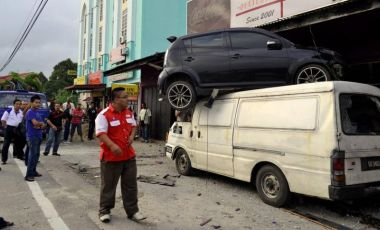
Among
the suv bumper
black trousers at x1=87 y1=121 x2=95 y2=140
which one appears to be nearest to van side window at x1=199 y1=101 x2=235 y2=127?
the suv bumper

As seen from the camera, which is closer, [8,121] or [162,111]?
[8,121]

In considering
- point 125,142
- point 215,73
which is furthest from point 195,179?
point 125,142

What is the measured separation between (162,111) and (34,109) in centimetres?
991

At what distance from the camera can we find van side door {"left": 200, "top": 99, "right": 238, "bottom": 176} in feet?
23.6

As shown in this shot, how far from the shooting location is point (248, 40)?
7969 millimetres

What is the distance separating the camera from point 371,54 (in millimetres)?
9594

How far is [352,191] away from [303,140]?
3.11 feet

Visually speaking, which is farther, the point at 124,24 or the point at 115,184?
the point at 124,24

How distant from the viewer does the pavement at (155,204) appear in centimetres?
525

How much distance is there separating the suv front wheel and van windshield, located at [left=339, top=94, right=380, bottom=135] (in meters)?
3.16

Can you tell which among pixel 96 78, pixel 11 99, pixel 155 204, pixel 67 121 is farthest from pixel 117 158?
pixel 96 78

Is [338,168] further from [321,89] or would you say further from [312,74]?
[312,74]

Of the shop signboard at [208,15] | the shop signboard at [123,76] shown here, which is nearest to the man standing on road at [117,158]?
the shop signboard at [208,15]

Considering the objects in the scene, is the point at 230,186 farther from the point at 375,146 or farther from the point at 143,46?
the point at 143,46
